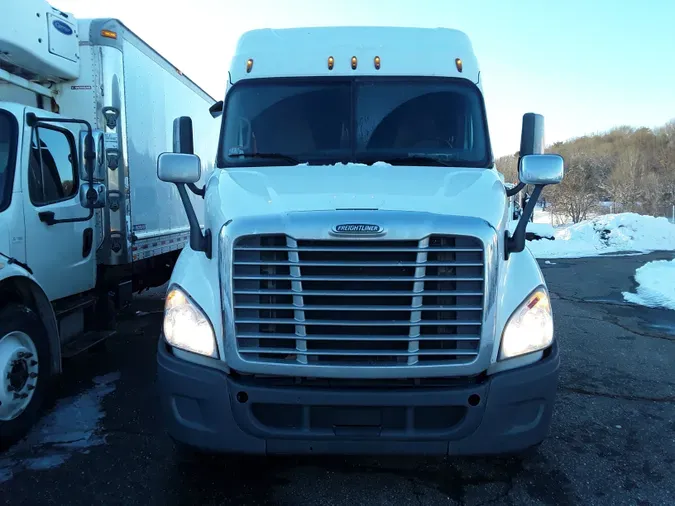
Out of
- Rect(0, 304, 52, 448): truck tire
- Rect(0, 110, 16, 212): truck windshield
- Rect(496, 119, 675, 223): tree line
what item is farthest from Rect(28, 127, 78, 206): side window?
Rect(496, 119, 675, 223): tree line

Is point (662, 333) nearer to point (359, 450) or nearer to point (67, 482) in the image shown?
point (359, 450)

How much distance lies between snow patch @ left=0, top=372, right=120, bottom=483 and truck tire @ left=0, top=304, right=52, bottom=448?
116mm

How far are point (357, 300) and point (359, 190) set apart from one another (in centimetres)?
72

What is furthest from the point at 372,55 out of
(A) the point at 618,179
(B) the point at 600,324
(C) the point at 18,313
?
(A) the point at 618,179

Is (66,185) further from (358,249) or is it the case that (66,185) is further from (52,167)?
(358,249)

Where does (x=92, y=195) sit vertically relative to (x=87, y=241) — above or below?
above

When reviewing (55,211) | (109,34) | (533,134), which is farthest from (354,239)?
(109,34)

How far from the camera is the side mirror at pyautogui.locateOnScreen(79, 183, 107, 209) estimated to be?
4.90 meters

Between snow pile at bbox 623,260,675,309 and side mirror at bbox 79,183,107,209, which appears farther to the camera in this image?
snow pile at bbox 623,260,675,309

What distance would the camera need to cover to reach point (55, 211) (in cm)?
497

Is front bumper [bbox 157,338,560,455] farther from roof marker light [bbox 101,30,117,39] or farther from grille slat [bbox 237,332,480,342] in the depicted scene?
roof marker light [bbox 101,30,117,39]

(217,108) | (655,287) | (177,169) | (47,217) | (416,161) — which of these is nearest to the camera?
(177,169)

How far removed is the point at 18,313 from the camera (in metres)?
4.16

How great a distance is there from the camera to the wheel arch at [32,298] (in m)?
4.15
